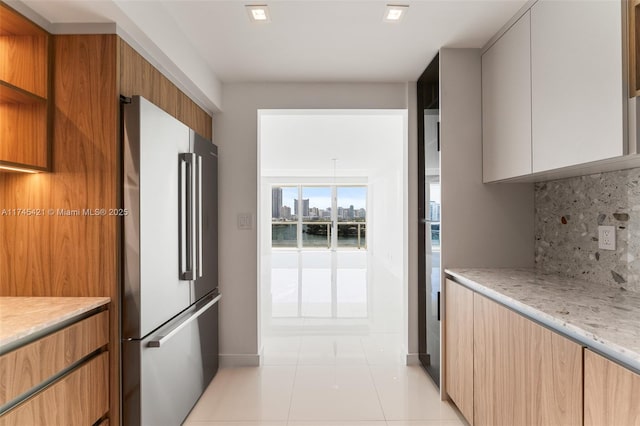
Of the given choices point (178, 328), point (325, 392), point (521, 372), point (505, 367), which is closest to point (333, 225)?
point (325, 392)

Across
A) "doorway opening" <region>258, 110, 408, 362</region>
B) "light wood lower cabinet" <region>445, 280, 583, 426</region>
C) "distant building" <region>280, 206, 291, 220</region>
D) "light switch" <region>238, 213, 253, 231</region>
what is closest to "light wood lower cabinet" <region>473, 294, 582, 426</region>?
"light wood lower cabinet" <region>445, 280, 583, 426</region>

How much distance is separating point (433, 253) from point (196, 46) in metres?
2.33

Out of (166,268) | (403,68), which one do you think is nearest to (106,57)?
(166,268)

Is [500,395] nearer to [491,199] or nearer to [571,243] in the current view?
[571,243]

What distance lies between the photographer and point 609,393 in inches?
Result: 44.2

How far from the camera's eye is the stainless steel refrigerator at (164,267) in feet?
5.95

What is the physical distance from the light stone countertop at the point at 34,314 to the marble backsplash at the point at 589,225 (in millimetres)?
2581

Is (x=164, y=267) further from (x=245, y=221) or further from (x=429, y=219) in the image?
(x=429, y=219)

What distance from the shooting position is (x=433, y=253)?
2.88 meters

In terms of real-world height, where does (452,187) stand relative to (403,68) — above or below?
below

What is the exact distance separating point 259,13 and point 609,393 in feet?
7.76

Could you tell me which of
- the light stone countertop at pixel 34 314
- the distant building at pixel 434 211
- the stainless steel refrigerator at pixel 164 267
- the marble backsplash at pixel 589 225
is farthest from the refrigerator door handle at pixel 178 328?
the marble backsplash at pixel 589 225

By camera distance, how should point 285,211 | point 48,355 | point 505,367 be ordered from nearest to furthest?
point 48,355
point 505,367
point 285,211

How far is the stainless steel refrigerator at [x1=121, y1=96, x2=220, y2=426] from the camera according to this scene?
1.81 meters
